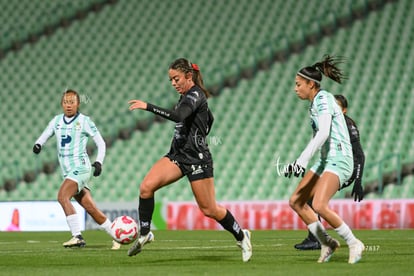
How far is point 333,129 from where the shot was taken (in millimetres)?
8875

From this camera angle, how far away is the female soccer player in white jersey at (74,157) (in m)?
11.9

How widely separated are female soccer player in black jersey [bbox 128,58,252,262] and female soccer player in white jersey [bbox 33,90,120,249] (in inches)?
99.6

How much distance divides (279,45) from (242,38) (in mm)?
1200

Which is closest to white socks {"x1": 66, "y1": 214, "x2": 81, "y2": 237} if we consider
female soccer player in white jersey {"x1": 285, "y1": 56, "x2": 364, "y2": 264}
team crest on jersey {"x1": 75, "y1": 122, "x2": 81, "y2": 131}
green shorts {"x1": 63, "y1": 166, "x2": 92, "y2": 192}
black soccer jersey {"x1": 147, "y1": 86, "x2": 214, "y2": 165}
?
green shorts {"x1": 63, "y1": 166, "x2": 92, "y2": 192}

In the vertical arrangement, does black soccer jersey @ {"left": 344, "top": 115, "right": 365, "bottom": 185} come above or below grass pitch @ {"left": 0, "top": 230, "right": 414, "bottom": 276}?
above

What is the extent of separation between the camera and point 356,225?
1853 centimetres

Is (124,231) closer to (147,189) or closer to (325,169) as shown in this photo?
(147,189)

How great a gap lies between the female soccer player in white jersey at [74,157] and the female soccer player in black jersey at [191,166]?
253cm

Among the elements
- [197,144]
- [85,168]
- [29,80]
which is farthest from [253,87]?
[197,144]

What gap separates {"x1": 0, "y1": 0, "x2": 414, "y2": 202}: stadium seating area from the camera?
21391 mm

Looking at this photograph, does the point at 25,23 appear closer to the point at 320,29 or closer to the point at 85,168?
the point at 320,29

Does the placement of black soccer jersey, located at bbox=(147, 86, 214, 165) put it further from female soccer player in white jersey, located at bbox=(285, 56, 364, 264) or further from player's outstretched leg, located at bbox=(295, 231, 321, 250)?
player's outstretched leg, located at bbox=(295, 231, 321, 250)

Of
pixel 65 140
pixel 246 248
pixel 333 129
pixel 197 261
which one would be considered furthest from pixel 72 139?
pixel 333 129

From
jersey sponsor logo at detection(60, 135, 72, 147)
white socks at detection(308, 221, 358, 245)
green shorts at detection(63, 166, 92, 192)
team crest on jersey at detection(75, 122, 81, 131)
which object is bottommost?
white socks at detection(308, 221, 358, 245)
